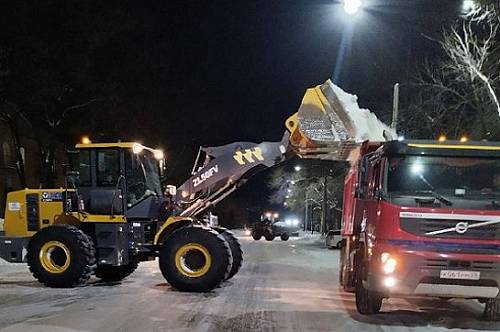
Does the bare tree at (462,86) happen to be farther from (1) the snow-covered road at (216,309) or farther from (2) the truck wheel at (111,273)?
(2) the truck wheel at (111,273)

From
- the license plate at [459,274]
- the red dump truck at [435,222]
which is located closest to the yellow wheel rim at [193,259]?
the red dump truck at [435,222]

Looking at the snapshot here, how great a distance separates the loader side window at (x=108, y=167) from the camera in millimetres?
13547

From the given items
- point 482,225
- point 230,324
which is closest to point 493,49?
point 482,225

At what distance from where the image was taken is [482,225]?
27.8ft

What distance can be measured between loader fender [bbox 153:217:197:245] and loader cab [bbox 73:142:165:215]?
2.66 feet

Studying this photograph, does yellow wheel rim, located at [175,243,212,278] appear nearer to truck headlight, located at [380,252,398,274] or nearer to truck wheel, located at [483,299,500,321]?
truck headlight, located at [380,252,398,274]

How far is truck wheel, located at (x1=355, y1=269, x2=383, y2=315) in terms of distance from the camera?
30.9 ft

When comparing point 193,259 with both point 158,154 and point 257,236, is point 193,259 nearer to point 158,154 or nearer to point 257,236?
point 158,154

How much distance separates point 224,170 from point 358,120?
12.5 ft

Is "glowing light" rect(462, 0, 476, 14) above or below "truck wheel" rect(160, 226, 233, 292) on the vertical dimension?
above

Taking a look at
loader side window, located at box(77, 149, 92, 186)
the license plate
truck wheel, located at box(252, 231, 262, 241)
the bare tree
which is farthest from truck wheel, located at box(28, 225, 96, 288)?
truck wheel, located at box(252, 231, 262, 241)

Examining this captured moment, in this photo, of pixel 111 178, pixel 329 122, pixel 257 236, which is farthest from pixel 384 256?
pixel 257 236

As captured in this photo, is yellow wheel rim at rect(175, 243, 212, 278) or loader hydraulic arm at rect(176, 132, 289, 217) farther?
loader hydraulic arm at rect(176, 132, 289, 217)

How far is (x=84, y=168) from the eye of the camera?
13.7 meters
